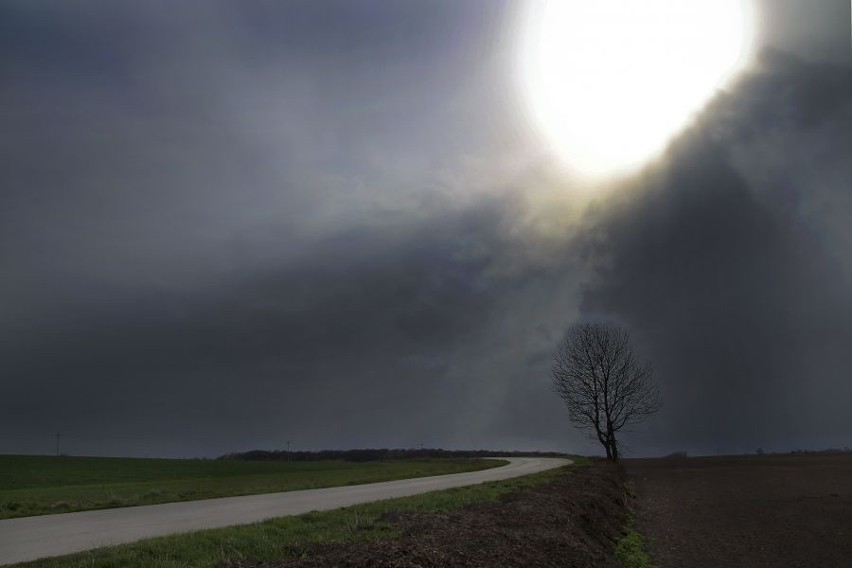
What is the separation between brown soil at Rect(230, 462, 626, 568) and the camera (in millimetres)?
9664

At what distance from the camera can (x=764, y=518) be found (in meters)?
24.8

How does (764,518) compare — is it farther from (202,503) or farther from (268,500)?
(202,503)

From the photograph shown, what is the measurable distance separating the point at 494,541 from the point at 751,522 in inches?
664

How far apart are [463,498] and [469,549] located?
14.1 metres

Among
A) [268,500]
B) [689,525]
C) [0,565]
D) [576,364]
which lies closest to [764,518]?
[689,525]

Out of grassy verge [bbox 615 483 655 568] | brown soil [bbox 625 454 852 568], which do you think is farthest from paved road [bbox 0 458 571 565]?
brown soil [bbox 625 454 852 568]

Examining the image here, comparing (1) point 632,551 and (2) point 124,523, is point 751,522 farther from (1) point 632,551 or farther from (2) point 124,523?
(2) point 124,523

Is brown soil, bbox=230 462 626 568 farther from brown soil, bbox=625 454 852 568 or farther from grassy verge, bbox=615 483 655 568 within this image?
brown soil, bbox=625 454 852 568

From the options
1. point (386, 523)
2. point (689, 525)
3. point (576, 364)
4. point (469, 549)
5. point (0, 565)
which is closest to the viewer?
point (469, 549)

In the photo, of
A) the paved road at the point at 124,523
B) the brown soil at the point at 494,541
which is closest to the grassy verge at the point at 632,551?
the brown soil at the point at 494,541

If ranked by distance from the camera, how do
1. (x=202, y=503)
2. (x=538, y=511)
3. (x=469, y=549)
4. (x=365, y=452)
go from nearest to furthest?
(x=469, y=549) → (x=538, y=511) → (x=202, y=503) → (x=365, y=452)

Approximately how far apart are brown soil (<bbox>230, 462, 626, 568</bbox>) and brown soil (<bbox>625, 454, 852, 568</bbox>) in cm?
248

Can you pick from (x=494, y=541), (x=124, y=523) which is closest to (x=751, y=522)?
(x=494, y=541)

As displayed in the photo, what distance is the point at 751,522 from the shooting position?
2405 centimetres
